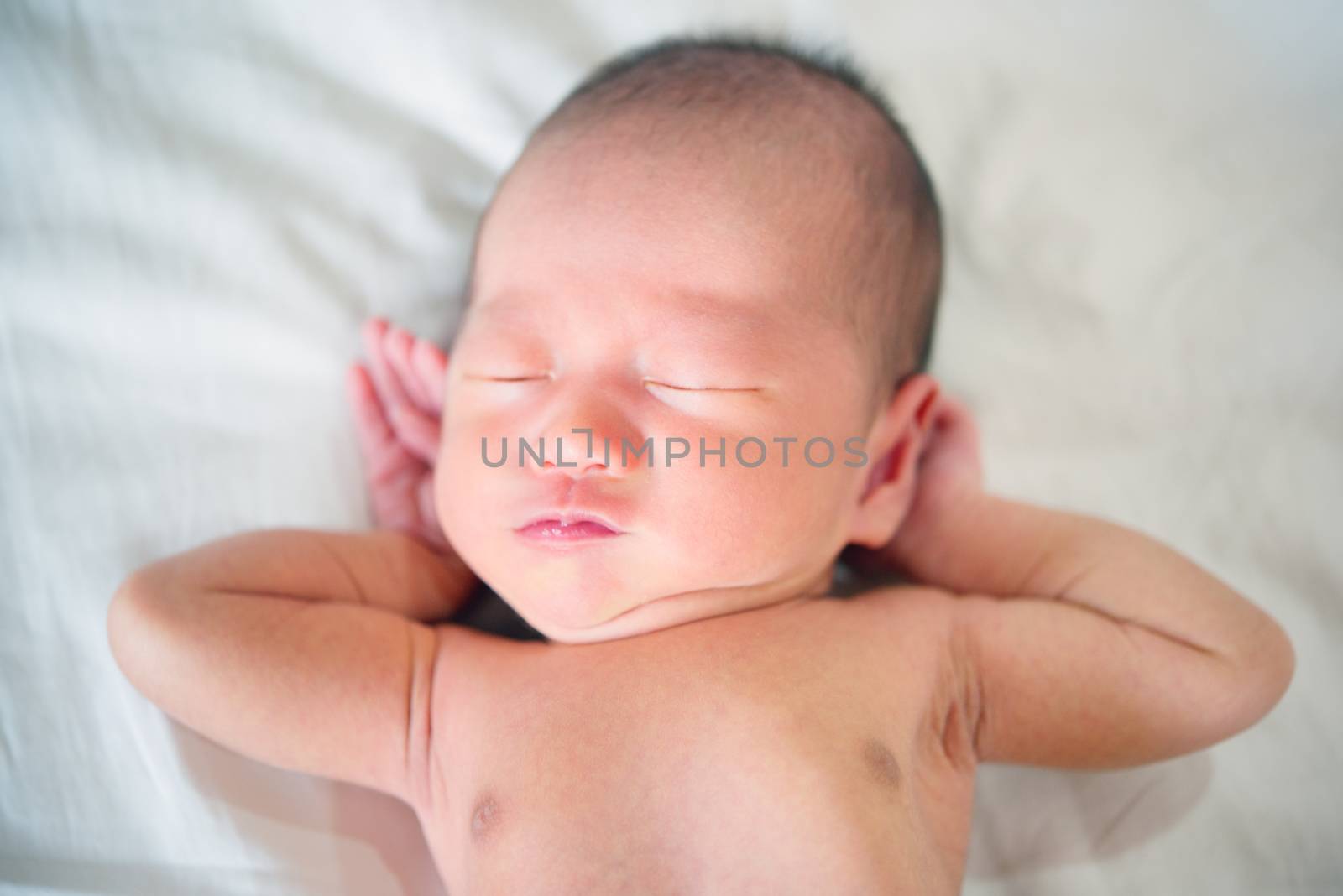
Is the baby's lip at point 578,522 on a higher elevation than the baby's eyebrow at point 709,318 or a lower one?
lower

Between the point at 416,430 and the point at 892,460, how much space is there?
26.3 inches

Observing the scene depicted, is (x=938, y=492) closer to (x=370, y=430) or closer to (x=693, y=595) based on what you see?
(x=693, y=595)

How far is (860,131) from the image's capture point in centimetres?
119

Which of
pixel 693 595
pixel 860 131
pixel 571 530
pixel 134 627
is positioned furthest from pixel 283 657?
pixel 860 131

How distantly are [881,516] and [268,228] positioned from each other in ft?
3.18

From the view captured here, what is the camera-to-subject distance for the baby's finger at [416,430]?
4.40ft

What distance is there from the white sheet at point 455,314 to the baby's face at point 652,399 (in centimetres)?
36

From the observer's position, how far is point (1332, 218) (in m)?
1.58

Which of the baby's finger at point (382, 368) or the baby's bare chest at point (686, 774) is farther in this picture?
the baby's finger at point (382, 368)

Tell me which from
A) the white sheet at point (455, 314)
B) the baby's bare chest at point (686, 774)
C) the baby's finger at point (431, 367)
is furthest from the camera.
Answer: the baby's finger at point (431, 367)

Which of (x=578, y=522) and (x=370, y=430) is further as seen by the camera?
(x=370, y=430)

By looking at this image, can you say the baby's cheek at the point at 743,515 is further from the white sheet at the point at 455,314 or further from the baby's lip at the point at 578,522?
the white sheet at the point at 455,314

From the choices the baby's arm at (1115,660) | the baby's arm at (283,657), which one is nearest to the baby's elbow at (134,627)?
the baby's arm at (283,657)

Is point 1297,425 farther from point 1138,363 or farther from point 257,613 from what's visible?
point 257,613
